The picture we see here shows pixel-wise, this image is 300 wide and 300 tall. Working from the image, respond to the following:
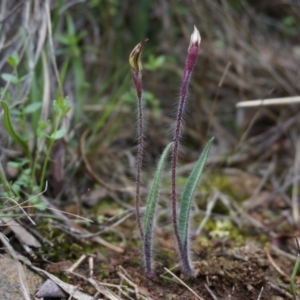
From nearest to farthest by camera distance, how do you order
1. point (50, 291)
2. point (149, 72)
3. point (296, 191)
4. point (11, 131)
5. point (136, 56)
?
point (136, 56) → point (50, 291) → point (11, 131) → point (296, 191) → point (149, 72)

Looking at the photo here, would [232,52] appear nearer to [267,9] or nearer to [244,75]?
[244,75]

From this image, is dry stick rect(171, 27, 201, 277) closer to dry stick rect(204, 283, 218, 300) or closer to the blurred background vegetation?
dry stick rect(204, 283, 218, 300)

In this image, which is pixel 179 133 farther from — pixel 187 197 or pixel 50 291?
pixel 50 291

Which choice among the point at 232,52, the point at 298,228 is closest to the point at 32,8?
the point at 232,52

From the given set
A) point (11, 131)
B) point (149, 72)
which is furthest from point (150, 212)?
point (149, 72)

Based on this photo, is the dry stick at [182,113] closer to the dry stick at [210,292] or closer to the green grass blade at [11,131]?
the dry stick at [210,292]

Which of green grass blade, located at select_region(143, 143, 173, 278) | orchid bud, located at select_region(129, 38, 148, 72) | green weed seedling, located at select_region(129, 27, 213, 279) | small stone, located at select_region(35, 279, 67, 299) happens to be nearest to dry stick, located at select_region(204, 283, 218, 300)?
green weed seedling, located at select_region(129, 27, 213, 279)

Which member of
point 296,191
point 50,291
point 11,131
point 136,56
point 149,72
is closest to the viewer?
point 136,56
